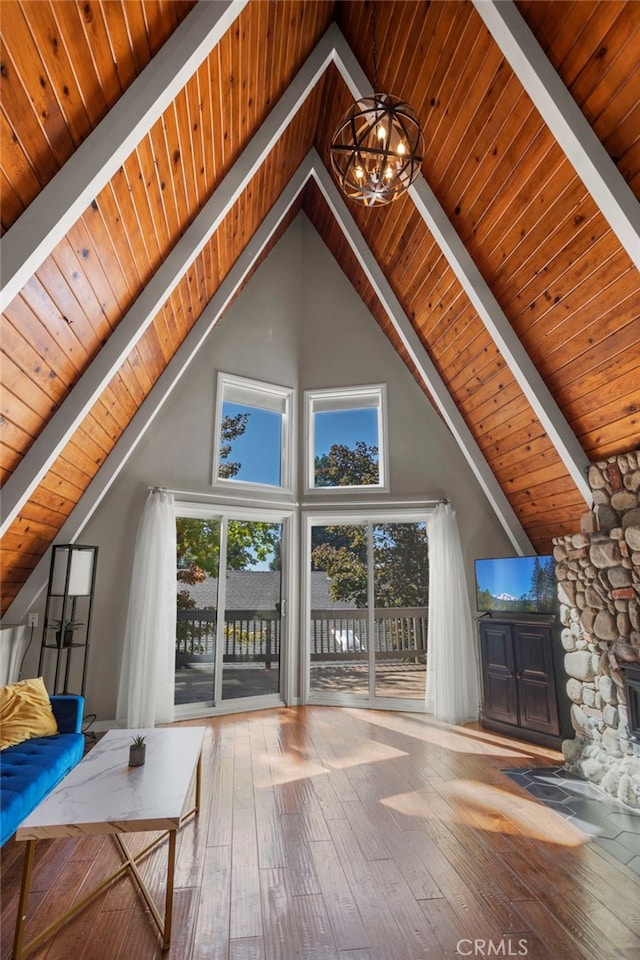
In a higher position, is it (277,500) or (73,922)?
(277,500)

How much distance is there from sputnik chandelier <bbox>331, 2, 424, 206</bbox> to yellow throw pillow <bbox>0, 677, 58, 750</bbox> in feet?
12.0

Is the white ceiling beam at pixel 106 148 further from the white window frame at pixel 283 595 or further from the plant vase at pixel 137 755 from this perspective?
the white window frame at pixel 283 595

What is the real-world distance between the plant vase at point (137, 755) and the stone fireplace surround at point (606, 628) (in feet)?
10.1

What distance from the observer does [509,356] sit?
11.6ft

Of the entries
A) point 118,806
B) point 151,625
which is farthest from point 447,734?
point 118,806

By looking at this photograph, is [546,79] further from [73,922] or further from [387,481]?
[73,922]

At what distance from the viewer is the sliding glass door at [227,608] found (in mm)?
5199

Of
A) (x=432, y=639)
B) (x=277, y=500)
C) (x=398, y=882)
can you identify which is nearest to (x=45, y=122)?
(x=398, y=882)

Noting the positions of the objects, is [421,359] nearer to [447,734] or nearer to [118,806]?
[447,734]

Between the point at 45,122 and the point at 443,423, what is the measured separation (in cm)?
464

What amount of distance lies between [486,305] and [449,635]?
326 cm

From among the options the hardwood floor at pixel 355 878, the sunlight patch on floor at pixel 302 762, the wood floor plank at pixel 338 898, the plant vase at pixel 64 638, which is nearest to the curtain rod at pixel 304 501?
the plant vase at pixel 64 638

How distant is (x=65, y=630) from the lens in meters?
4.30

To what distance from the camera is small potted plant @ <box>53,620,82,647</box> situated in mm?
4164
